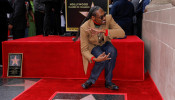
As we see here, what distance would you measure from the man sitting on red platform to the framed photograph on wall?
1225 millimetres

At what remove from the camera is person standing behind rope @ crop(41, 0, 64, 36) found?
15.3 ft

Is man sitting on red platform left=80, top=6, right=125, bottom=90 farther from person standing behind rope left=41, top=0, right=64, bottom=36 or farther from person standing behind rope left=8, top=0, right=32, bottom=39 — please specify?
person standing behind rope left=8, top=0, right=32, bottom=39

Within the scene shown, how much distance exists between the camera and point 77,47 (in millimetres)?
3592

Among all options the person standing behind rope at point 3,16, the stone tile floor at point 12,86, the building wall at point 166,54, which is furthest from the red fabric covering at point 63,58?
the person standing behind rope at point 3,16

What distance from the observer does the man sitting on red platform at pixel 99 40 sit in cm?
288

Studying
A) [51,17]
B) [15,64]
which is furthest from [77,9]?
[15,64]

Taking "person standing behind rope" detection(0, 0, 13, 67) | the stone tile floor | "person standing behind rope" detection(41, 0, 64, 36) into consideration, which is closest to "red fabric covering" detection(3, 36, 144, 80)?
the stone tile floor

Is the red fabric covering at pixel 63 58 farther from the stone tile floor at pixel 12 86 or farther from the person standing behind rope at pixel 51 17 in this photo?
the person standing behind rope at pixel 51 17

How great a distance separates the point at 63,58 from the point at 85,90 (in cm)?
81

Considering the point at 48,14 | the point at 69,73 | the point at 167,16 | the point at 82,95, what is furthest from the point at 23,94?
the point at 48,14

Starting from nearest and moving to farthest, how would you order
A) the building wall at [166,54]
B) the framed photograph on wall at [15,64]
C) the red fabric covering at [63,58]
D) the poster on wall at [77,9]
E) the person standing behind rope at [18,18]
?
the building wall at [166,54] < the red fabric covering at [63,58] < the framed photograph on wall at [15,64] < the poster on wall at [77,9] < the person standing behind rope at [18,18]

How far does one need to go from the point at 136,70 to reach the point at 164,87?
970mm

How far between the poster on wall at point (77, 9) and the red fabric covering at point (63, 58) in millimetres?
1154

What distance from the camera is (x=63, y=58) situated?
3660 millimetres
